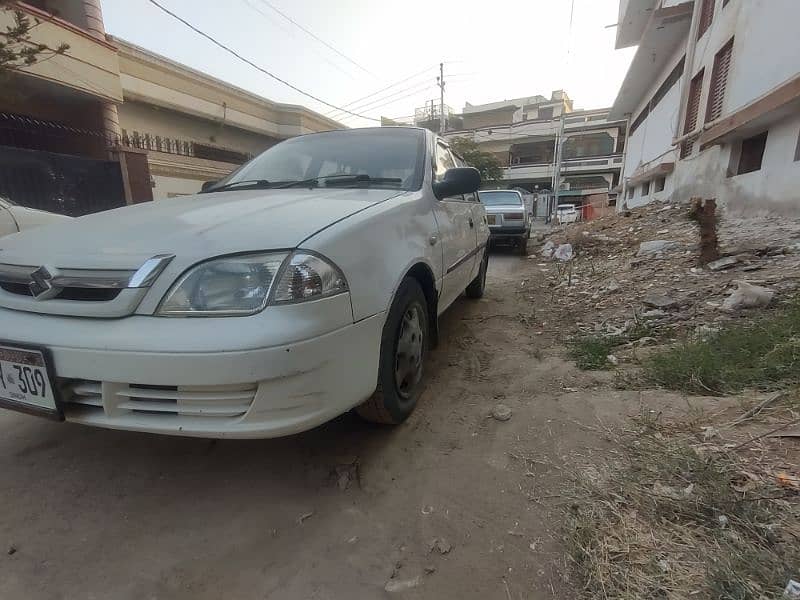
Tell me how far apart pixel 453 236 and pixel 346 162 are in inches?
33.6

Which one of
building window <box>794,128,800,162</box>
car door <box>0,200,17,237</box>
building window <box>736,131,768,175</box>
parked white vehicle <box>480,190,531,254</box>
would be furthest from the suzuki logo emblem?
building window <box>736,131,768,175</box>

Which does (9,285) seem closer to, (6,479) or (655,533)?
(6,479)

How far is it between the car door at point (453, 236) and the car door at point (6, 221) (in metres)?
3.98

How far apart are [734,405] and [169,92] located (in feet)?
47.9

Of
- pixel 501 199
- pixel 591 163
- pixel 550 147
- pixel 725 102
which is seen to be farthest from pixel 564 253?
pixel 550 147

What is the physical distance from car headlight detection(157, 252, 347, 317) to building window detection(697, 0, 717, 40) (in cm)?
1094

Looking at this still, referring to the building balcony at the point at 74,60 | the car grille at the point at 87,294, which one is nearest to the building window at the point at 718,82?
the car grille at the point at 87,294

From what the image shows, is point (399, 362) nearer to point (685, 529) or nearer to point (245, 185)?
point (685, 529)

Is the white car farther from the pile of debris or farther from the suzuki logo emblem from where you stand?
the pile of debris

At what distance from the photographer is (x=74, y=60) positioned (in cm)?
813

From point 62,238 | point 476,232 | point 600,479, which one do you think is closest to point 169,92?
point 476,232

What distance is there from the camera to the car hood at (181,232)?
141cm

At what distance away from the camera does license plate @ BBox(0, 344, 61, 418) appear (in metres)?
1.34

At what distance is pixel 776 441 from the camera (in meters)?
1.52
